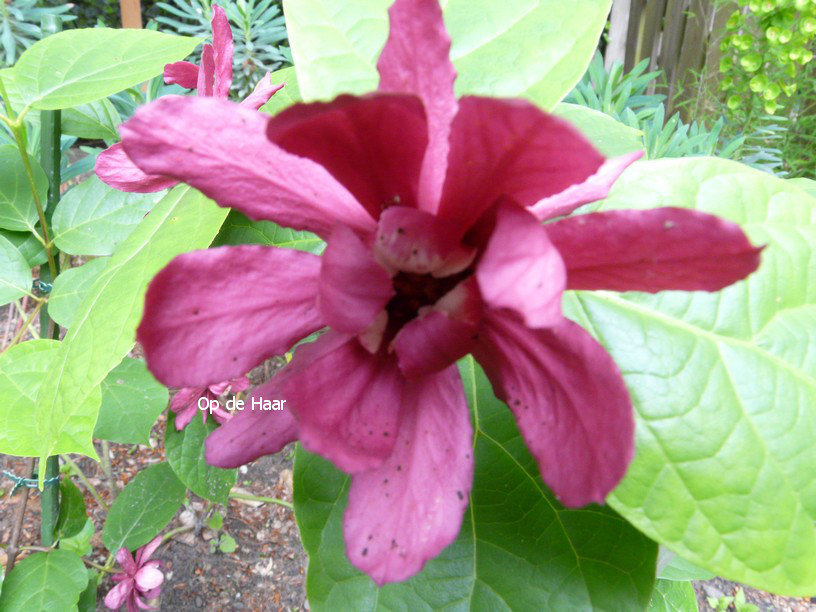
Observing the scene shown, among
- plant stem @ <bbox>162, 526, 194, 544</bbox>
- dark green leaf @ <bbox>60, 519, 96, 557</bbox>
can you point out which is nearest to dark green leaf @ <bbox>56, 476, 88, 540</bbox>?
dark green leaf @ <bbox>60, 519, 96, 557</bbox>

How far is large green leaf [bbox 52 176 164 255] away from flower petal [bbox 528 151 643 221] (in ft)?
2.16

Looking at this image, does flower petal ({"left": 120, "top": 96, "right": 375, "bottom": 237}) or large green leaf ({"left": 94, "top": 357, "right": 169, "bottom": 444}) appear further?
large green leaf ({"left": 94, "top": 357, "right": 169, "bottom": 444})

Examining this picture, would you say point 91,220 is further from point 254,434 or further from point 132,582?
point 132,582

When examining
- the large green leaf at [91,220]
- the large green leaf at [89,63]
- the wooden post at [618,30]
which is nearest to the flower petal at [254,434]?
the large green leaf at [89,63]

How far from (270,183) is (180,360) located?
10 cm

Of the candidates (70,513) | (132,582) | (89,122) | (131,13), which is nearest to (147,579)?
→ (132,582)

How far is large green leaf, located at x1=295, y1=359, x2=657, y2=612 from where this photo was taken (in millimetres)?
408

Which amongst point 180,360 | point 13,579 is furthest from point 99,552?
point 180,360

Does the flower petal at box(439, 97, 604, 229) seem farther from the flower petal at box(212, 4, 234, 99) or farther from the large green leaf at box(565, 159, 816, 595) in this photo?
the flower petal at box(212, 4, 234, 99)

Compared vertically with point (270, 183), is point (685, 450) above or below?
below

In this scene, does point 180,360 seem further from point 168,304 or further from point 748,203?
point 748,203

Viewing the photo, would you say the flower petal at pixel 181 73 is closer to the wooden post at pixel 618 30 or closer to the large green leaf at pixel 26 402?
the large green leaf at pixel 26 402

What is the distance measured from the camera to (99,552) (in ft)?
5.39

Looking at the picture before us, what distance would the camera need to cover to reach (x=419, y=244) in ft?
1.05
